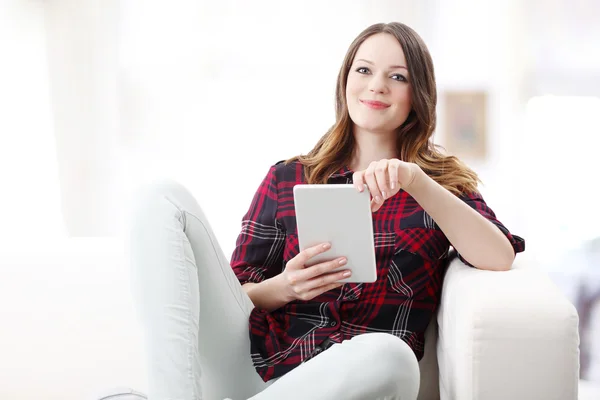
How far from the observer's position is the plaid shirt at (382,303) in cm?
153

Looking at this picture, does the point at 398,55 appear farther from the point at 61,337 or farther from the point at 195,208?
the point at 61,337

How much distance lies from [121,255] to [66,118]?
6.22 ft

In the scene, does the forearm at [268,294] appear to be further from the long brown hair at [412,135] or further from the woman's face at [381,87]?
the woman's face at [381,87]

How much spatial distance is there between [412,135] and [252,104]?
5.41 feet

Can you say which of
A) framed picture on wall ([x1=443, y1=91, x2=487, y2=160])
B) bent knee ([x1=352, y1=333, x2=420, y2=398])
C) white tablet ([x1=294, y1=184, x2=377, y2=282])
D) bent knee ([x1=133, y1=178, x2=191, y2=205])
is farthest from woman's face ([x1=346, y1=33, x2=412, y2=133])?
framed picture on wall ([x1=443, y1=91, x2=487, y2=160])

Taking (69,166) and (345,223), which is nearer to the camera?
(345,223)

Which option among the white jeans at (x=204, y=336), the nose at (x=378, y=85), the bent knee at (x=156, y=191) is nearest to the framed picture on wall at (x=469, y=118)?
the nose at (x=378, y=85)

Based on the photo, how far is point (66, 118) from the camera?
3488mm

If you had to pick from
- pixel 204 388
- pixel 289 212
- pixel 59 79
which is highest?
pixel 59 79

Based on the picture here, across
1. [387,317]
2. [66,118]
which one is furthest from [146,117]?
[387,317]

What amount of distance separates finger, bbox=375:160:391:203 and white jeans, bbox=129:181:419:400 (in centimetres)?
28

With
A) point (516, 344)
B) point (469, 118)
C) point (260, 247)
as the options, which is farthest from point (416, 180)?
point (469, 118)

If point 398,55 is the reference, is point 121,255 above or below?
below

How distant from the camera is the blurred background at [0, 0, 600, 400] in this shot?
10.2 ft
